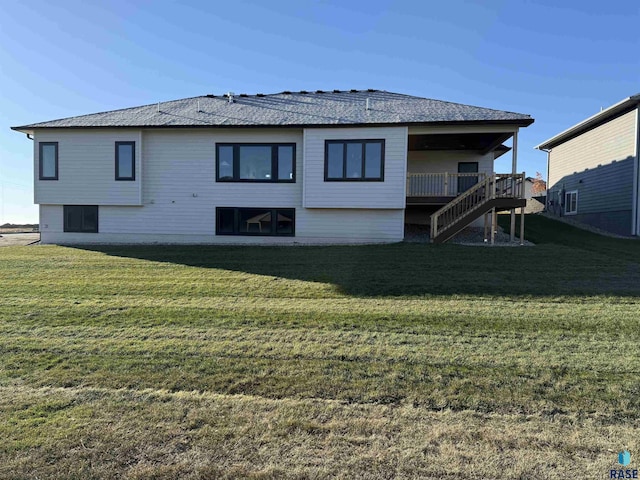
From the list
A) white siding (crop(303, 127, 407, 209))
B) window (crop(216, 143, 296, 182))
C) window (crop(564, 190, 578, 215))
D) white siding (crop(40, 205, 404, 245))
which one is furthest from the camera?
window (crop(564, 190, 578, 215))

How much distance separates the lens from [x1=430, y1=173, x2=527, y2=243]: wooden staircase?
40.5 ft

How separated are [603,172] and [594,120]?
272cm

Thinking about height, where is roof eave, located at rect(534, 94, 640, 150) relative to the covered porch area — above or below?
above

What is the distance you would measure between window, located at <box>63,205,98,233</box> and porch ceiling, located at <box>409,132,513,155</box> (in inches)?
520

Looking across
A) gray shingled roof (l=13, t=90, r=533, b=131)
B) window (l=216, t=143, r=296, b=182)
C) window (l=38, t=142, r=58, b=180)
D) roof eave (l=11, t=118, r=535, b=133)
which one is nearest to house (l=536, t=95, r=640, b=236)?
roof eave (l=11, t=118, r=535, b=133)

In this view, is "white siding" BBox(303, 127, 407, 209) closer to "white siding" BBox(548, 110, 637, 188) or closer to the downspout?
the downspout

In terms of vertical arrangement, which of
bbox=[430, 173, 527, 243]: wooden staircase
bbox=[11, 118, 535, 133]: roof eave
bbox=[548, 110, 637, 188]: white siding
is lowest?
bbox=[430, 173, 527, 243]: wooden staircase

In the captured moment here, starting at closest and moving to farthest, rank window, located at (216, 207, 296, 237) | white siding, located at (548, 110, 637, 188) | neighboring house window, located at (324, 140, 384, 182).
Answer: neighboring house window, located at (324, 140, 384, 182) < window, located at (216, 207, 296, 237) < white siding, located at (548, 110, 637, 188)

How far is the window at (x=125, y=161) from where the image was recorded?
46.9 feet

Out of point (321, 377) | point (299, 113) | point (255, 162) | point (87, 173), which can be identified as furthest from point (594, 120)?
point (87, 173)

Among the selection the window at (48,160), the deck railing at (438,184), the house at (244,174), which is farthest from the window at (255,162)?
the window at (48,160)

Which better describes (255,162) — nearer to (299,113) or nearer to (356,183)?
(299,113)

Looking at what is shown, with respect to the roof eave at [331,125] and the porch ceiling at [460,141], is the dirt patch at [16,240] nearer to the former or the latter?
the roof eave at [331,125]

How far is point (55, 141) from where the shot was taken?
14.5 metres
